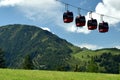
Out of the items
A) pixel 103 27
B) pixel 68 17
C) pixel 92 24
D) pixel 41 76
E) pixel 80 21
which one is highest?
pixel 68 17

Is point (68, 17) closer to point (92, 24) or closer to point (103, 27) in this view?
point (92, 24)

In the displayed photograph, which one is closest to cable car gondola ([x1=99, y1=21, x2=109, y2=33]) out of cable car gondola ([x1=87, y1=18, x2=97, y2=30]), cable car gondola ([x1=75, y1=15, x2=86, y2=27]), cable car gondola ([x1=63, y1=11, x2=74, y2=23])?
cable car gondola ([x1=87, y1=18, x2=97, y2=30])

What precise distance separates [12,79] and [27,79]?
2410 mm

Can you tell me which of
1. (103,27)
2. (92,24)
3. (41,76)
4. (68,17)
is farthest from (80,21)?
(41,76)

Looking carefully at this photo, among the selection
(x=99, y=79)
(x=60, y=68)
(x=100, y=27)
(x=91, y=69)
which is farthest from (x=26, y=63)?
(x=100, y=27)

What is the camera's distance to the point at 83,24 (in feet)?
117

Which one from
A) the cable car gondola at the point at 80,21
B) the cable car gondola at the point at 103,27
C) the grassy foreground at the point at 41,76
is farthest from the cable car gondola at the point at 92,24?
the grassy foreground at the point at 41,76

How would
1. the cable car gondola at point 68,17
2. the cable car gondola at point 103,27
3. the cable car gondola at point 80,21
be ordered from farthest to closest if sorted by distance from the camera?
the cable car gondola at point 103,27
the cable car gondola at point 80,21
the cable car gondola at point 68,17

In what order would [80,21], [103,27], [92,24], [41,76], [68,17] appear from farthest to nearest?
[41,76], [103,27], [92,24], [80,21], [68,17]

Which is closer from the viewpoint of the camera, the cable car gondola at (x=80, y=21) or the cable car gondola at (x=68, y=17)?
the cable car gondola at (x=68, y=17)

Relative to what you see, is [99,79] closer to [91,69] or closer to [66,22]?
[66,22]

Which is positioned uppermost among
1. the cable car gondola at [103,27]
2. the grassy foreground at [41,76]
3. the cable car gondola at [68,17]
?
the cable car gondola at [68,17]

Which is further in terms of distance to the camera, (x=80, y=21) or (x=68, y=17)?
(x=80, y=21)

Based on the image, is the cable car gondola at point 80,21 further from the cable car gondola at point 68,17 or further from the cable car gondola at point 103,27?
the cable car gondola at point 103,27
